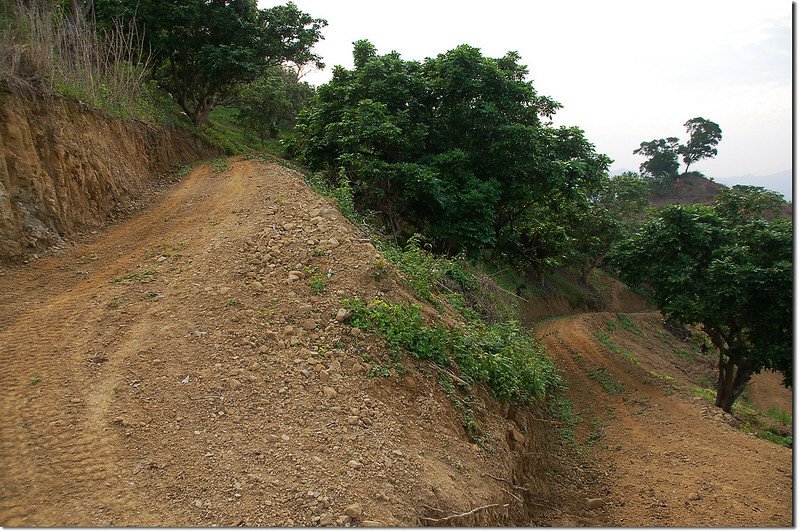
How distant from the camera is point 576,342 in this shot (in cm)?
1366

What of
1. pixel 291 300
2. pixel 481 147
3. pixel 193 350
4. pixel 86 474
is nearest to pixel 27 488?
pixel 86 474

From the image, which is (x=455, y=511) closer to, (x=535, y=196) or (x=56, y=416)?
(x=56, y=416)

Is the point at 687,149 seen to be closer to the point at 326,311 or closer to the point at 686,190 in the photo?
the point at 686,190

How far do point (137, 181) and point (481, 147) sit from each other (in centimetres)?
697

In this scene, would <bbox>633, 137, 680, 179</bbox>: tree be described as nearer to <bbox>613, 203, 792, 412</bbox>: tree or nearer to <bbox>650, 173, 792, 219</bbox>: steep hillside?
<bbox>650, 173, 792, 219</bbox>: steep hillside

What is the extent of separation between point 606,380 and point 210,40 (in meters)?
13.6

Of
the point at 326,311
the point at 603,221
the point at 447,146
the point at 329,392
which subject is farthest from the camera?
the point at 603,221

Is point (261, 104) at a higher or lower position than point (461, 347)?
higher

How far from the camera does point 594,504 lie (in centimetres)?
580

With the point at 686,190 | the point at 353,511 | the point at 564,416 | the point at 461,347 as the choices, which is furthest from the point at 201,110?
the point at 686,190

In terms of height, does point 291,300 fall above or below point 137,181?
below

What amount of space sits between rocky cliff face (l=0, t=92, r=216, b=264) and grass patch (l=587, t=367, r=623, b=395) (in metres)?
10.1

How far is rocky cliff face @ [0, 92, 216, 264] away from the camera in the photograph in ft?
20.5

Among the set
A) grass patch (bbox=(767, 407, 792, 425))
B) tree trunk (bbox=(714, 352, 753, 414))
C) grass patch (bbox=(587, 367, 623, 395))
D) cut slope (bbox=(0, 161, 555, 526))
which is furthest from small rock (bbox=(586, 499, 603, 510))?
grass patch (bbox=(767, 407, 792, 425))
